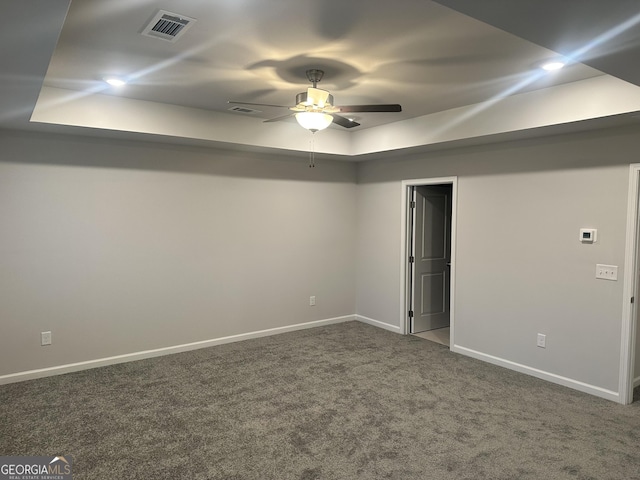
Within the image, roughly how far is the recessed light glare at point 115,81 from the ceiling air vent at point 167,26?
1.08 m

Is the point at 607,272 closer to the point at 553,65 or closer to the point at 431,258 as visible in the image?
the point at 553,65

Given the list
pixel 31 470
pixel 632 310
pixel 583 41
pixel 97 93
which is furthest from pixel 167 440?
pixel 632 310

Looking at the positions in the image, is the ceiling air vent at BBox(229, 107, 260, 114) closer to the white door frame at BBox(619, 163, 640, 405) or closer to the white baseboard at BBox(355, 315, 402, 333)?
the white baseboard at BBox(355, 315, 402, 333)

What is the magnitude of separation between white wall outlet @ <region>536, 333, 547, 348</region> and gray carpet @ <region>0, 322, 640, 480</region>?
0.35 metres

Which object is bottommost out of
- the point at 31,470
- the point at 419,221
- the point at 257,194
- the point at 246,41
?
the point at 31,470

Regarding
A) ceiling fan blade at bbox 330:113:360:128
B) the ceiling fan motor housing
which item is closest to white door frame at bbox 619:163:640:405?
ceiling fan blade at bbox 330:113:360:128

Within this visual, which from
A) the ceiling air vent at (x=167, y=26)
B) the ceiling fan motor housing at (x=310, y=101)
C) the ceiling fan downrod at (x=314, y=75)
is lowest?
the ceiling fan motor housing at (x=310, y=101)

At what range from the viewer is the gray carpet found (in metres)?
2.73

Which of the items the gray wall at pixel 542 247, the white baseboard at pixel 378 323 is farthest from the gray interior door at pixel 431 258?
the gray wall at pixel 542 247

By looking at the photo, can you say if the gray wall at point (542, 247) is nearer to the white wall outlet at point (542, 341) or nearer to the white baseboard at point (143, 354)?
the white wall outlet at point (542, 341)

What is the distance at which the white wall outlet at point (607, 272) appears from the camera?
12.1 ft

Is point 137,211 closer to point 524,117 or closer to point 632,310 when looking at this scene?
point 524,117

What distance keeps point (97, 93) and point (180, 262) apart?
1957mm

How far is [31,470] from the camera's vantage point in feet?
8.88
